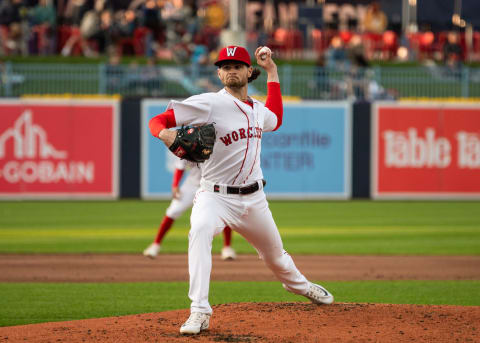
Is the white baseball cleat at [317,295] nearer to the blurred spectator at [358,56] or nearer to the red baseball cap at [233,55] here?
the red baseball cap at [233,55]

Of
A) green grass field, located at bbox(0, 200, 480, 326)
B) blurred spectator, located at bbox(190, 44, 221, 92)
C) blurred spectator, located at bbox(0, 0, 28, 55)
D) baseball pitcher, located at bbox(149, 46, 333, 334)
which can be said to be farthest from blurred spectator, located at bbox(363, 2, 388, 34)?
baseball pitcher, located at bbox(149, 46, 333, 334)

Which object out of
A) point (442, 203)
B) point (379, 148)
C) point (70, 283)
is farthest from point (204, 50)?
point (70, 283)

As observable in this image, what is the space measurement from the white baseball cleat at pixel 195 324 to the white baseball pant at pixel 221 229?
39 millimetres

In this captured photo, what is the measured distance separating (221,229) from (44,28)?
1637 cm

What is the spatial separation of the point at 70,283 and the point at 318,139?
1113 cm

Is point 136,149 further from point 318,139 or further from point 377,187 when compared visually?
point 377,187

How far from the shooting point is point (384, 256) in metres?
10.7

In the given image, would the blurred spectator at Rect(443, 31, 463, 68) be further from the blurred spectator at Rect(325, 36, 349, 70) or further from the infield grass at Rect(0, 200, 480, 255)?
the infield grass at Rect(0, 200, 480, 255)

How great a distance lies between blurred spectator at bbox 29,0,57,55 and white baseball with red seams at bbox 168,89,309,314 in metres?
16.0

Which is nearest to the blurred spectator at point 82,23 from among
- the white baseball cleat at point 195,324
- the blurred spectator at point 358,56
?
the blurred spectator at point 358,56

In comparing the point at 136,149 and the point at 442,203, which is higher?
the point at 136,149

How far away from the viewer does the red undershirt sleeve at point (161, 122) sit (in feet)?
18.1

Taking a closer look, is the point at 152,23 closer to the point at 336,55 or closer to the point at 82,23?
the point at 82,23

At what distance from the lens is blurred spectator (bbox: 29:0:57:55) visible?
20969 millimetres
